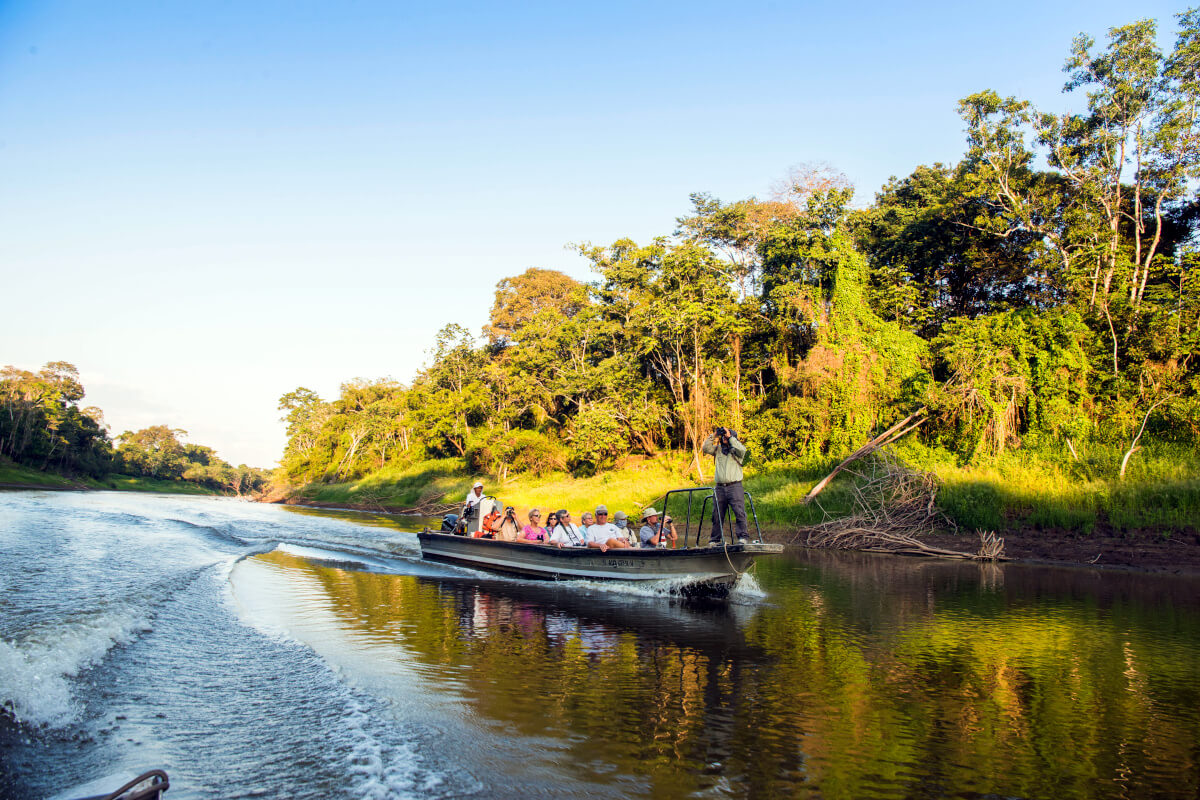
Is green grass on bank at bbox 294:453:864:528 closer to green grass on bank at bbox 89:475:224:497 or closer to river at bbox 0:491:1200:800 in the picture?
river at bbox 0:491:1200:800

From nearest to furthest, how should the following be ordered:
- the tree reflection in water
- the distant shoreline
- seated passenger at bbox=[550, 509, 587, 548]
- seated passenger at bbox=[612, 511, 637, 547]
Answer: the tree reflection in water
seated passenger at bbox=[612, 511, 637, 547]
seated passenger at bbox=[550, 509, 587, 548]
the distant shoreline

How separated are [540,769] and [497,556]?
37.4 feet

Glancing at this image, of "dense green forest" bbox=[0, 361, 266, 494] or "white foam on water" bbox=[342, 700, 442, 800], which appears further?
"dense green forest" bbox=[0, 361, 266, 494]

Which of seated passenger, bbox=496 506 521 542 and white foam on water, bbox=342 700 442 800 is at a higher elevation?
seated passenger, bbox=496 506 521 542

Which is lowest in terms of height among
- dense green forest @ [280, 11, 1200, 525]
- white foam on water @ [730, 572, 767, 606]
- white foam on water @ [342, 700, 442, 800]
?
white foam on water @ [342, 700, 442, 800]

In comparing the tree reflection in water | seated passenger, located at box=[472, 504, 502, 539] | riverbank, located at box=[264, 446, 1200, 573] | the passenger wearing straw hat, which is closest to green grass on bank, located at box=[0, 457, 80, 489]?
riverbank, located at box=[264, 446, 1200, 573]

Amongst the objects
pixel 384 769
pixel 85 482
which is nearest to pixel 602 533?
pixel 384 769

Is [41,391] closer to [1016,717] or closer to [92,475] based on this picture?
[92,475]

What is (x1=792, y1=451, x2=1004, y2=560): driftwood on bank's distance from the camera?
68.5 ft

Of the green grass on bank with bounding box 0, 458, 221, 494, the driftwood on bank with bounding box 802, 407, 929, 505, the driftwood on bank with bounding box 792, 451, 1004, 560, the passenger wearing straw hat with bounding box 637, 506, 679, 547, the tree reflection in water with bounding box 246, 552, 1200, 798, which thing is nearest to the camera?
the tree reflection in water with bounding box 246, 552, 1200, 798

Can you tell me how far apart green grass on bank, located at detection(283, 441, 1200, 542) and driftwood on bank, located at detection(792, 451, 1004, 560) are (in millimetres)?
536

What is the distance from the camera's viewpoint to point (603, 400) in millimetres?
36781

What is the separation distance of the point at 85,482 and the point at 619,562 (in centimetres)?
7583

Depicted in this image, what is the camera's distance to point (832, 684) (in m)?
7.14
